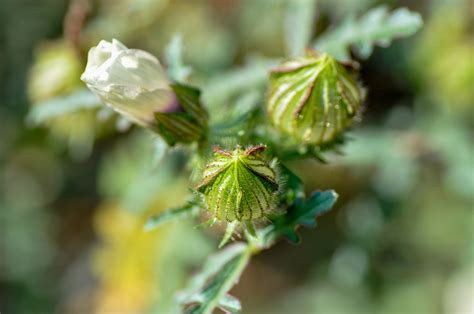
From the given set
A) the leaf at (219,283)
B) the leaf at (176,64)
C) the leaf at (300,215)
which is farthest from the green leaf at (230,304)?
the leaf at (176,64)

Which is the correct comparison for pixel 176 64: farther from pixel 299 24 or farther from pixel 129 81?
pixel 299 24

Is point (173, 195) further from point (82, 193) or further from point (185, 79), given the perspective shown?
point (185, 79)

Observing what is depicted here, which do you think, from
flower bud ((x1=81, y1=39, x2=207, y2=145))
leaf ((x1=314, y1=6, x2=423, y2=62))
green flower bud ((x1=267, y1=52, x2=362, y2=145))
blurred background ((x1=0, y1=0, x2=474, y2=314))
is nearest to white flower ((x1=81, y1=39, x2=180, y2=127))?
flower bud ((x1=81, y1=39, x2=207, y2=145))

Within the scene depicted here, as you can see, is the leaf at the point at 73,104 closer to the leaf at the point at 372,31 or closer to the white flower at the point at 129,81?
the white flower at the point at 129,81

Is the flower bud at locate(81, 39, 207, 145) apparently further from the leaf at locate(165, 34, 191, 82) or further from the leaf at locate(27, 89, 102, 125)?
the leaf at locate(27, 89, 102, 125)

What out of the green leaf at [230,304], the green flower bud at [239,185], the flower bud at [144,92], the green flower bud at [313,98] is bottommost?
the green leaf at [230,304]

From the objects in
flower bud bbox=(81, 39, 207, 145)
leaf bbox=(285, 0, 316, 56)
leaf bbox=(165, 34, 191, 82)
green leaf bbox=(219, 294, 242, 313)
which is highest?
leaf bbox=(285, 0, 316, 56)
